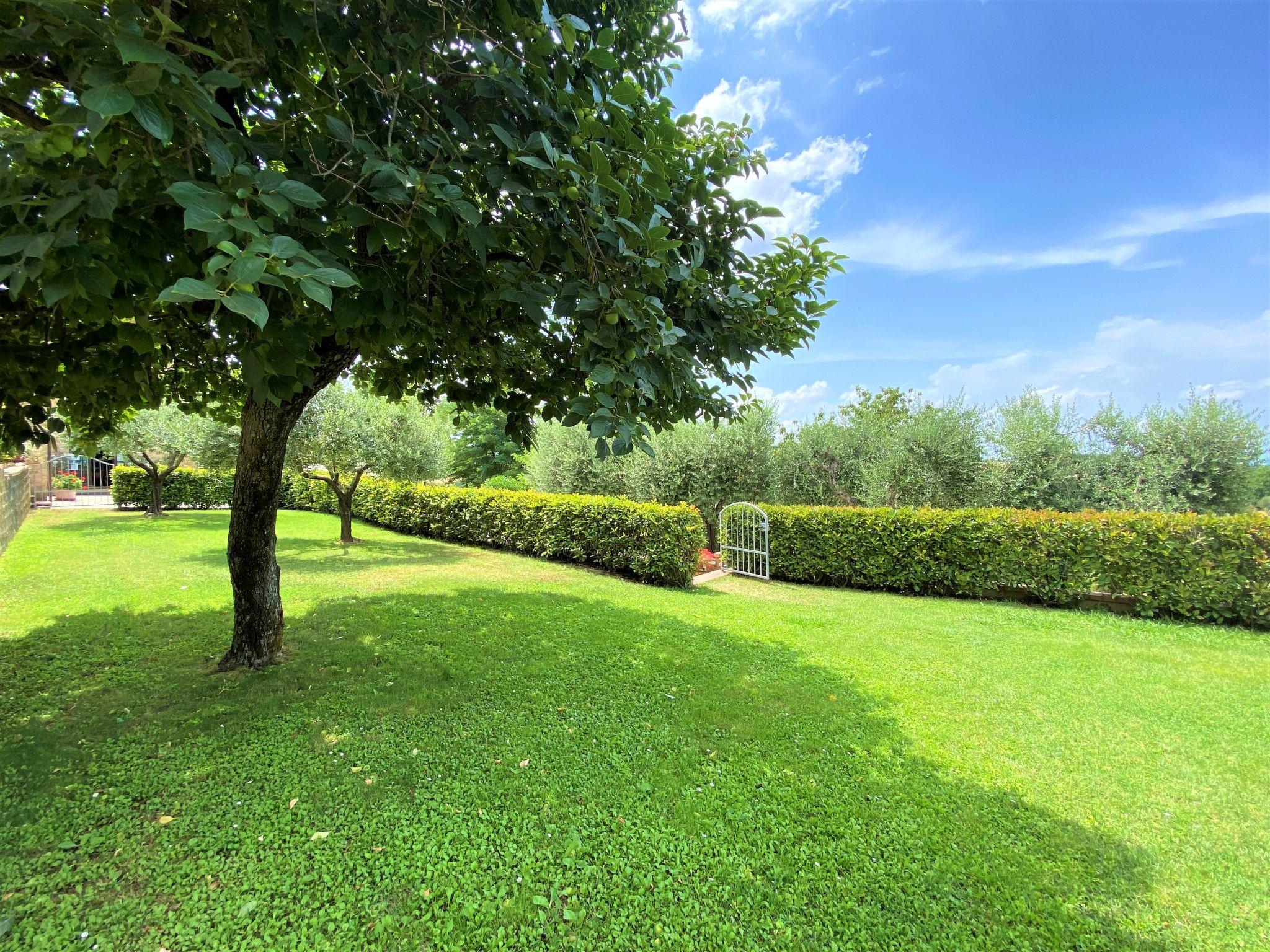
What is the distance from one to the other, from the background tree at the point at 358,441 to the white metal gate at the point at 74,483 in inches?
454

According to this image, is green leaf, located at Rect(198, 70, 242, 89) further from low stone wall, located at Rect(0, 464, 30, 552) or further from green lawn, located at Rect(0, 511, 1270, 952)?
low stone wall, located at Rect(0, 464, 30, 552)

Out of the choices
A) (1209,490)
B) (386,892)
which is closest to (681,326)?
(386,892)

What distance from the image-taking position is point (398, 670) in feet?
14.0

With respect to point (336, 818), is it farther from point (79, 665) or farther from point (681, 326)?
point (79, 665)

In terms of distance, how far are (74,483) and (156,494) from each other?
13.9 meters

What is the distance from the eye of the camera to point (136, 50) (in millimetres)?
1231

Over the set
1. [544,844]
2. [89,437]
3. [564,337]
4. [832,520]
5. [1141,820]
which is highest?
[564,337]

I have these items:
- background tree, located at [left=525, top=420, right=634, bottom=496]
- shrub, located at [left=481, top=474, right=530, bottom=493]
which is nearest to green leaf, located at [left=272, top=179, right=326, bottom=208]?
background tree, located at [left=525, top=420, right=634, bottom=496]

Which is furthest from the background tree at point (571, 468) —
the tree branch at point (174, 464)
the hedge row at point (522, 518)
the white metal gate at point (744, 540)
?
the tree branch at point (174, 464)

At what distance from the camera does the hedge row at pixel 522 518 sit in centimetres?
884

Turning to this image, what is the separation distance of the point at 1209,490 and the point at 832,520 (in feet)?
30.2

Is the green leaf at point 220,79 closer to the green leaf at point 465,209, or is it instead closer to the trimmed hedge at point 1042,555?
the green leaf at point 465,209

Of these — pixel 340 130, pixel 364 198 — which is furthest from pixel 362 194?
pixel 340 130

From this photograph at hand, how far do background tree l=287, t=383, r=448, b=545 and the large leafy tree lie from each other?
26.4 feet
